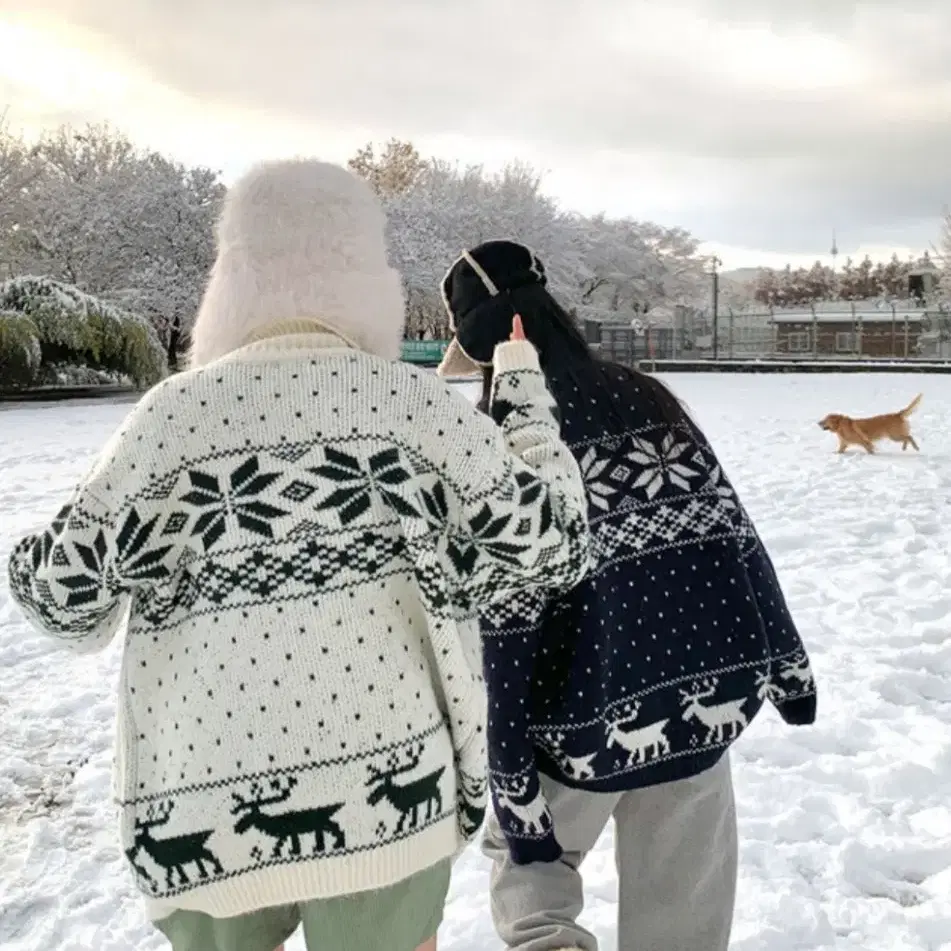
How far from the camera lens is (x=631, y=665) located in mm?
1933

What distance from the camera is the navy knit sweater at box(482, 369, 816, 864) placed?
6.30 feet

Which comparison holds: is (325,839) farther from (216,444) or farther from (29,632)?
(29,632)

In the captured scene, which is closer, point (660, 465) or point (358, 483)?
point (358, 483)

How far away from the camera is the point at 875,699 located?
12.8ft

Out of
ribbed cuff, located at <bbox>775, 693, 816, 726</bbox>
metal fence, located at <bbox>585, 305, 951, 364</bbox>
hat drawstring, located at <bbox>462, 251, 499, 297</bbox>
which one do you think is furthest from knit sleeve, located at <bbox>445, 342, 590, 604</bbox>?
metal fence, located at <bbox>585, 305, 951, 364</bbox>

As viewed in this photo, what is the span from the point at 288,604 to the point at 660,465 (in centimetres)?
86

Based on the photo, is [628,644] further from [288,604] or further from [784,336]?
[784,336]

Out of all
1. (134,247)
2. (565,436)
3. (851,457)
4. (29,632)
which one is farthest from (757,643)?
(134,247)

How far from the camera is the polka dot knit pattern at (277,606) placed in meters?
1.39

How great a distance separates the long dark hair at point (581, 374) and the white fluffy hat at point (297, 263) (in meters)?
0.48

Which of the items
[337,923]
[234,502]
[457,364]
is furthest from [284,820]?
[457,364]

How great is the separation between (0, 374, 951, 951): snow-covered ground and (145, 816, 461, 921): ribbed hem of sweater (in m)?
1.23

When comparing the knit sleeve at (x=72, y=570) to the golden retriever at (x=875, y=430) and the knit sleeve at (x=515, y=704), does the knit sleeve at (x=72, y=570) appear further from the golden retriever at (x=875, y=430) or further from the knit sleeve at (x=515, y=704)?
the golden retriever at (x=875, y=430)

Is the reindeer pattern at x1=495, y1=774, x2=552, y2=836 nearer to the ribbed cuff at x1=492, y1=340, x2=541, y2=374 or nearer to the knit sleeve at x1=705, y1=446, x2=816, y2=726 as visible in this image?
the knit sleeve at x1=705, y1=446, x2=816, y2=726
